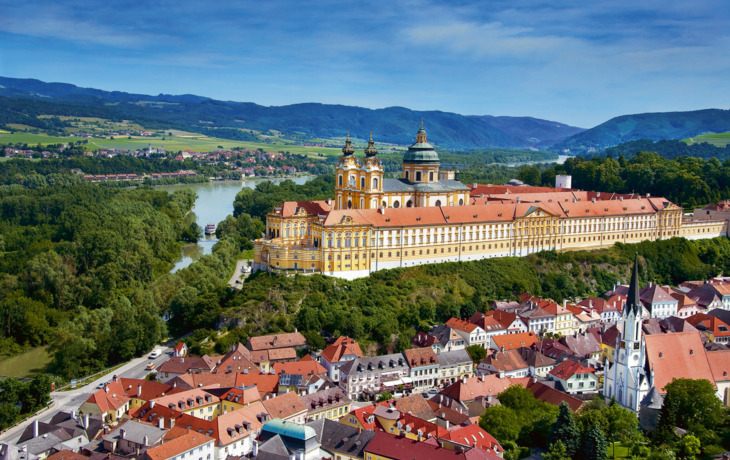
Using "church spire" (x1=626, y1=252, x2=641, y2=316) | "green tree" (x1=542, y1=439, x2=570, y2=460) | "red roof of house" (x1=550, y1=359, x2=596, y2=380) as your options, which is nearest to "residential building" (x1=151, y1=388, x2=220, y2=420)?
"green tree" (x1=542, y1=439, x2=570, y2=460)

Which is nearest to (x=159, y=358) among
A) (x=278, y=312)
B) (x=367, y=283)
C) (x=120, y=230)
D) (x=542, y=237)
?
(x=278, y=312)

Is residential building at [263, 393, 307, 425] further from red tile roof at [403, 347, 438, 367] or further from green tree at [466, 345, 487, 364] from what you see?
green tree at [466, 345, 487, 364]

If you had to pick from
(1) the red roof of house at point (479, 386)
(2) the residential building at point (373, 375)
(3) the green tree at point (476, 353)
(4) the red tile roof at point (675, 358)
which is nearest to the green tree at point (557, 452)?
(1) the red roof of house at point (479, 386)

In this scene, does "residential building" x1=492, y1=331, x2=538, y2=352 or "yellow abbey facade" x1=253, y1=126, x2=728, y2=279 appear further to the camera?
"yellow abbey facade" x1=253, y1=126, x2=728, y2=279

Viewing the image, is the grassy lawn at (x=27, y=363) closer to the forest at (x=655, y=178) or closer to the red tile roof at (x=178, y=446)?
the red tile roof at (x=178, y=446)

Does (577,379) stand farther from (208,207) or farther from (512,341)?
(208,207)

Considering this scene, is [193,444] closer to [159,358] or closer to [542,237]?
[159,358]
